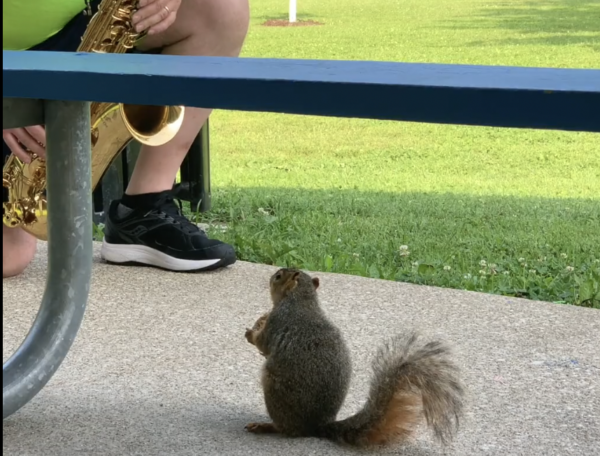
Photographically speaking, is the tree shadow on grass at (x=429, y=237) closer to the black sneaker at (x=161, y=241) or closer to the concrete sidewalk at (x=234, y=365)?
the concrete sidewalk at (x=234, y=365)

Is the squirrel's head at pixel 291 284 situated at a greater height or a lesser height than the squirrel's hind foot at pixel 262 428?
greater

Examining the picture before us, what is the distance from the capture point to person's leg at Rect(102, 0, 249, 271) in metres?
3.99

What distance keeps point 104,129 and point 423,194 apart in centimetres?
414

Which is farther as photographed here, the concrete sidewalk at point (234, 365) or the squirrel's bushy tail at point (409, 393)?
the concrete sidewalk at point (234, 365)

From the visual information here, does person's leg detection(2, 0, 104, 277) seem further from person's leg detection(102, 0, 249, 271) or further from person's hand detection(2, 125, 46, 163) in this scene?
person's hand detection(2, 125, 46, 163)

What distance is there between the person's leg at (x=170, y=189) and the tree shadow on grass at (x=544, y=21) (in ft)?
52.6

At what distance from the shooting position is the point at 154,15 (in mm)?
3732

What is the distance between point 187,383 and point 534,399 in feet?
3.30

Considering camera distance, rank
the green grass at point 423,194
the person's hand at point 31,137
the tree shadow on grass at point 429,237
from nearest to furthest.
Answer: the person's hand at point 31,137, the tree shadow on grass at point 429,237, the green grass at point 423,194

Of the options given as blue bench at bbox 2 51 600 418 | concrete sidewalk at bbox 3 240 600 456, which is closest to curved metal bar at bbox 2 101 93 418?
blue bench at bbox 2 51 600 418

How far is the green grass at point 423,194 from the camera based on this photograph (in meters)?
4.70

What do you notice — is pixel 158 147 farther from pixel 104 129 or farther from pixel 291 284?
pixel 291 284

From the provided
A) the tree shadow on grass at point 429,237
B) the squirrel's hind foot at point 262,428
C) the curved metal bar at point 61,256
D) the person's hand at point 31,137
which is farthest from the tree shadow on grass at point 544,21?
the curved metal bar at point 61,256

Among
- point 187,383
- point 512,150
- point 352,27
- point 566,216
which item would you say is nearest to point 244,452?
point 187,383
